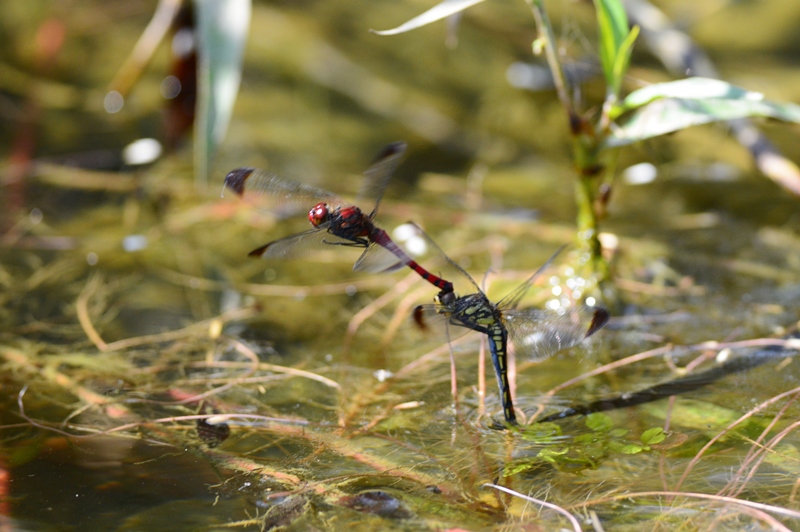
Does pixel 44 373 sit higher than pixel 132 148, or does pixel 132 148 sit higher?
pixel 132 148

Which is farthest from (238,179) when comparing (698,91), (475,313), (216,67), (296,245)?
(698,91)

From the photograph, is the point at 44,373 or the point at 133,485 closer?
the point at 133,485

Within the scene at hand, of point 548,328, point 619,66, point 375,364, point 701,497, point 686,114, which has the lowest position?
point 701,497

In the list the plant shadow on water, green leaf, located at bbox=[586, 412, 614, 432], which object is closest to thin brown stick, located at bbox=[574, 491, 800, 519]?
the plant shadow on water

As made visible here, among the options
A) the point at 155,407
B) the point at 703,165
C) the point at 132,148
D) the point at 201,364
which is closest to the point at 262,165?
the point at 132,148

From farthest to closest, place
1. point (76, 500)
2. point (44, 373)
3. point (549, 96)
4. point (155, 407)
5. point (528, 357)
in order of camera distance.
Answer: point (549, 96)
point (44, 373)
point (155, 407)
point (528, 357)
point (76, 500)

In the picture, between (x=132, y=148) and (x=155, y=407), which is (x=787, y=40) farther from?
(x=155, y=407)

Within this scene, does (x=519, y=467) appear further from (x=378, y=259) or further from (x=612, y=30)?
(x=612, y=30)
